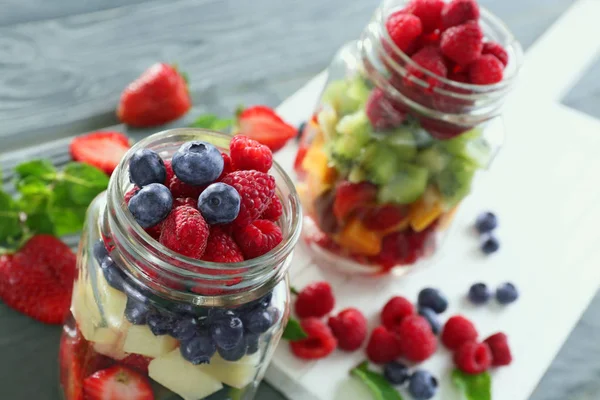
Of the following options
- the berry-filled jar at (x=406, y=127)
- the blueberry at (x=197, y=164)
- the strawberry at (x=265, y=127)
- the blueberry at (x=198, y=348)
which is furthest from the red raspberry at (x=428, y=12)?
the blueberry at (x=198, y=348)

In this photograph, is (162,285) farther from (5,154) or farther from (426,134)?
(5,154)

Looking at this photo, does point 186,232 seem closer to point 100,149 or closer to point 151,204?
point 151,204

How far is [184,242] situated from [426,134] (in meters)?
0.50

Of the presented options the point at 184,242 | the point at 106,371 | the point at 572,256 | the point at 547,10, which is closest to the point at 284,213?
the point at 184,242

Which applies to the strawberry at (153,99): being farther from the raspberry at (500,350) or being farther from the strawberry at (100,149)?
the raspberry at (500,350)

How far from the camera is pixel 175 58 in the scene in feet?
4.94

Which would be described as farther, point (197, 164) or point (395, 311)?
point (395, 311)

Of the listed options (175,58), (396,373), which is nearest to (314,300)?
(396,373)

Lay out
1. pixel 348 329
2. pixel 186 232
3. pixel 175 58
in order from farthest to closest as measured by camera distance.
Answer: pixel 175 58 → pixel 348 329 → pixel 186 232

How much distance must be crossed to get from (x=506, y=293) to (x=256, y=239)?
0.64m

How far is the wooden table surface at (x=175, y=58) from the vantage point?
48.9 inches

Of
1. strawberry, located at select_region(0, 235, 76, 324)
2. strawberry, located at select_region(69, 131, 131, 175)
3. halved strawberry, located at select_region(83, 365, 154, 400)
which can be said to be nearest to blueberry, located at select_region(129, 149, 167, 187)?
halved strawberry, located at select_region(83, 365, 154, 400)

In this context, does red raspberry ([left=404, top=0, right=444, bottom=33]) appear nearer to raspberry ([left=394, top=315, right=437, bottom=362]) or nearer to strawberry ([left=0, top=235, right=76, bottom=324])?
raspberry ([left=394, top=315, right=437, bottom=362])

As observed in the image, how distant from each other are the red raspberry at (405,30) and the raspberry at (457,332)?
0.44 metres
